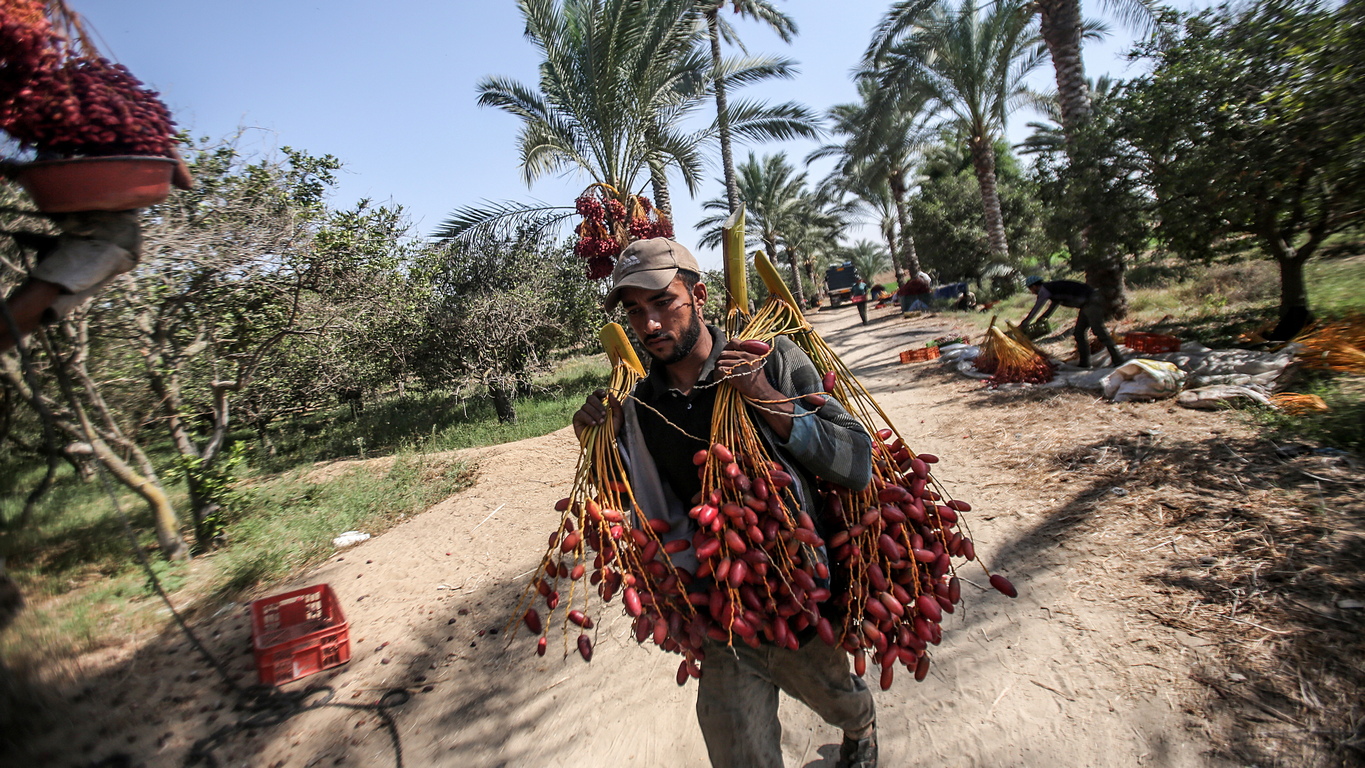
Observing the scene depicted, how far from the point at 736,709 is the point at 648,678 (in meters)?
1.43

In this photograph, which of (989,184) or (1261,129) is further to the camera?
(989,184)

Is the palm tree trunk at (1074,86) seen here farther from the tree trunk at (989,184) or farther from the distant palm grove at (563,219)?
the tree trunk at (989,184)

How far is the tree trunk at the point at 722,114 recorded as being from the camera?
1080 centimetres

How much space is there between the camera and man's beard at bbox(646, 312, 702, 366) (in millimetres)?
1768

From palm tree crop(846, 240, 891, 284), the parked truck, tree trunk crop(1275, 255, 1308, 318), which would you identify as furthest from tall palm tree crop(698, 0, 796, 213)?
palm tree crop(846, 240, 891, 284)

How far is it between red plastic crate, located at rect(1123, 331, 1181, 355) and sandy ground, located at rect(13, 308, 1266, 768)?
246cm

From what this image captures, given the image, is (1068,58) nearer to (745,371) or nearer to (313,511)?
(745,371)

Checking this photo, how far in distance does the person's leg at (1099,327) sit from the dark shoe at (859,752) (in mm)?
6978

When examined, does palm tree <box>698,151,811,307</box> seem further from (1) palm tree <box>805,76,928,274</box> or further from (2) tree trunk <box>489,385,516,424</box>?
(2) tree trunk <box>489,385,516,424</box>

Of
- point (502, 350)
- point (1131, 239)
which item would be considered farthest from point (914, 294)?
point (502, 350)

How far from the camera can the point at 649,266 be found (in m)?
1.71

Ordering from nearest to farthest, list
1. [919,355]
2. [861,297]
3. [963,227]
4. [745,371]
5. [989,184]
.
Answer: [745,371] < [919,355] < [989,184] < [861,297] < [963,227]

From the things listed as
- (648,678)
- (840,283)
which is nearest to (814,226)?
(840,283)

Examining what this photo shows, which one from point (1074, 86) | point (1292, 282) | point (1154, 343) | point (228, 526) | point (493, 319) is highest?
point (1074, 86)
